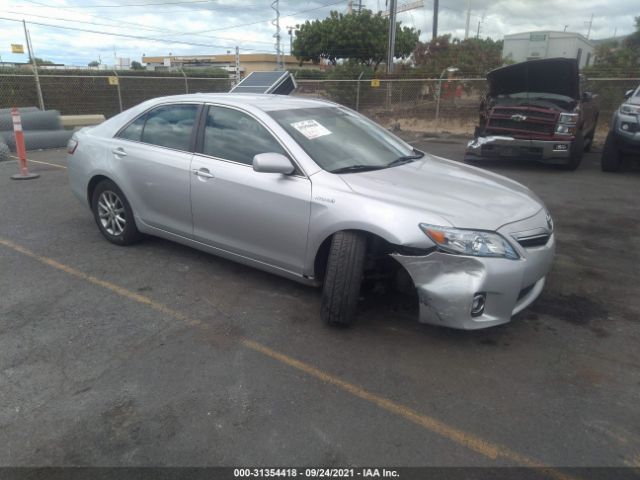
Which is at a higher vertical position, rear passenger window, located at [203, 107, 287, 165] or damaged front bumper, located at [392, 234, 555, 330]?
rear passenger window, located at [203, 107, 287, 165]

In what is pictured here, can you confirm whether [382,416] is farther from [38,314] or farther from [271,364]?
[38,314]

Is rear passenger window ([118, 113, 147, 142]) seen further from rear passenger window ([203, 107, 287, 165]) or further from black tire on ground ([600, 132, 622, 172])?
black tire on ground ([600, 132, 622, 172])

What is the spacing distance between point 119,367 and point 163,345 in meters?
0.32

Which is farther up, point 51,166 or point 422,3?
point 422,3

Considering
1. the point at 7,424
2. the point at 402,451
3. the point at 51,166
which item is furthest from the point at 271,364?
the point at 51,166

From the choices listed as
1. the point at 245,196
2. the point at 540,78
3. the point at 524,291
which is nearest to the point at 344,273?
the point at 245,196

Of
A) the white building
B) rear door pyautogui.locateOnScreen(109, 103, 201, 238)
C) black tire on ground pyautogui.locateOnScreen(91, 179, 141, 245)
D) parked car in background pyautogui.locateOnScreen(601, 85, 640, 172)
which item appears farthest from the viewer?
the white building

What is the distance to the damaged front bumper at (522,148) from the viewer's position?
9281 mm

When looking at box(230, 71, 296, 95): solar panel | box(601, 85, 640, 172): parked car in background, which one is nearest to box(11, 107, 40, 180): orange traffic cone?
box(230, 71, 296, 95): solar panel

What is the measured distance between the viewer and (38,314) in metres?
3.70

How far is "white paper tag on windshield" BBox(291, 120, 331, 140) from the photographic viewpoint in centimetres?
393

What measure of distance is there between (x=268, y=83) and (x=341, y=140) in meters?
5.18

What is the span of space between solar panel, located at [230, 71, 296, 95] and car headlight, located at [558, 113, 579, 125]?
5.03 m

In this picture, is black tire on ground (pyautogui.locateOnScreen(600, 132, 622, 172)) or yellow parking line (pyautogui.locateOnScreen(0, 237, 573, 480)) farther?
black tire on ground (pyautogui.locateOnScreen(600, 132, 622, 172))
